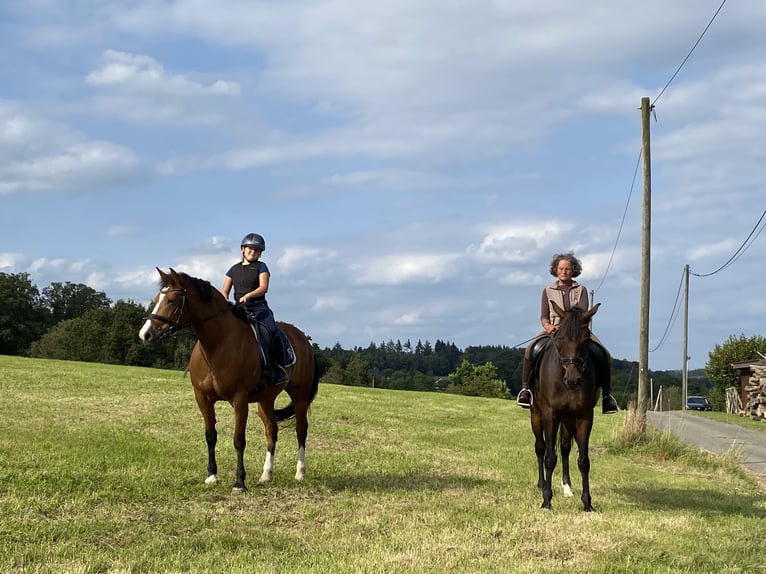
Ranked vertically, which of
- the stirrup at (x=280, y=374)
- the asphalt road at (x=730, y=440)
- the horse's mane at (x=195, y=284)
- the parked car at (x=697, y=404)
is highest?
the horse's mane at (x=195, y=284)

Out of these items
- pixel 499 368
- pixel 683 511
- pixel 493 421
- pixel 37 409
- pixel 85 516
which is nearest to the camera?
pixel 85 516

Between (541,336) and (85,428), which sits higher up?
(541,336)

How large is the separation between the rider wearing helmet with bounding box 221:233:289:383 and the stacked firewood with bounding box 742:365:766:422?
3604 centimetres

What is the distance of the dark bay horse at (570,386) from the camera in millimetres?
9242

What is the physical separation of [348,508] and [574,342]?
11.1 feet

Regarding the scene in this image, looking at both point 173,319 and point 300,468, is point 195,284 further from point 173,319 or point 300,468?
point 300,468

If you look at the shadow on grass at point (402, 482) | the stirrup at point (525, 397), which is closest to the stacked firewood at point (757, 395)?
the shadow on grass at point (402, 482)

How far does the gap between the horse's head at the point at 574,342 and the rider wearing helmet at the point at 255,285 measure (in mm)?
4040

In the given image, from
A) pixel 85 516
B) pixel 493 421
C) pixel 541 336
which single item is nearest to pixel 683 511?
pixel 541 336

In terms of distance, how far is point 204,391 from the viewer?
10.2m

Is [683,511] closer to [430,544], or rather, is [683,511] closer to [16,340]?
[430,544]

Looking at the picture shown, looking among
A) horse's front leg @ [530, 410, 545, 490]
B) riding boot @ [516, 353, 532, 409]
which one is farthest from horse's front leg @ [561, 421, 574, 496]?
riding boot @ [516, 353, 532, 409]

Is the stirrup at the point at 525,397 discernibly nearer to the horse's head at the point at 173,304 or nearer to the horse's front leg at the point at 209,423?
the horse's front leg at the point at 209,423

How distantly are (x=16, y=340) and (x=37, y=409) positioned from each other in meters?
82.7
